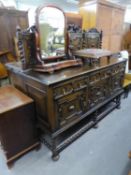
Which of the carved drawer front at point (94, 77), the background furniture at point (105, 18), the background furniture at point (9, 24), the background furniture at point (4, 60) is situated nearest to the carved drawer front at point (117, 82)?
the carved drawer front at point (94, 77)

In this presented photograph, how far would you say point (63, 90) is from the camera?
4.44 feet

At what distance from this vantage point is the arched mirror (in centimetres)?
149

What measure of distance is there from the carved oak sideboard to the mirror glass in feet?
1.01

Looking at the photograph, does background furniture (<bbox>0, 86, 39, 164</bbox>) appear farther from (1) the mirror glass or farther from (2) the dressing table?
(1) the mirror glass

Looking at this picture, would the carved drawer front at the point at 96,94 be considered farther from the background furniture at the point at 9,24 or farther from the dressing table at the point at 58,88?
the background furniture at the point at 9,24

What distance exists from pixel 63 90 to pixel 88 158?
34.9 inches

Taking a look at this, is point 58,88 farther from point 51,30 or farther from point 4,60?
point 4,60

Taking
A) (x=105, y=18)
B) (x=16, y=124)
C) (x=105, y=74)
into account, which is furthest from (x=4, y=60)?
(x=105, y=18)

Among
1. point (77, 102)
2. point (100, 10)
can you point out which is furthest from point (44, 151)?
point (100, 10)

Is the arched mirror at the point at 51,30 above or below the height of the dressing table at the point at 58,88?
above

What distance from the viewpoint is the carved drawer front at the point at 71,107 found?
1.40 metres

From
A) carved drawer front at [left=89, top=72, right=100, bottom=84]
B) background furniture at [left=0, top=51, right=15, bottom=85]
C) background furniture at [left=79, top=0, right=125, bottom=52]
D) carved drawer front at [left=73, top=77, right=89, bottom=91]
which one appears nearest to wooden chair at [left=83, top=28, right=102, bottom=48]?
background furniture at [left=79, top=0, right=125, bottom=52]

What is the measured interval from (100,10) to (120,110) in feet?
6.33

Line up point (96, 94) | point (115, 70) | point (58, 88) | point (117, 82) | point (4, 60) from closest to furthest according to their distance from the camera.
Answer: point (58, 88)
point (96, 94)
point (115, 70)
point (117, 82)
point (4, 60)
